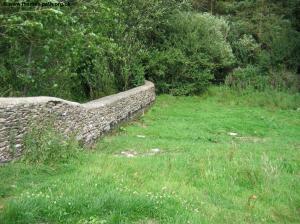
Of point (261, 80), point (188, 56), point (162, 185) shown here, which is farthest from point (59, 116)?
point (261, 80)

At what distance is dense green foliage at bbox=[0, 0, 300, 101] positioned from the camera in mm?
13906

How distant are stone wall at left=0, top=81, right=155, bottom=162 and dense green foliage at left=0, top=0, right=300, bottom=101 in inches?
76.3

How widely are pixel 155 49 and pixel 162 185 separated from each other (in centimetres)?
1837

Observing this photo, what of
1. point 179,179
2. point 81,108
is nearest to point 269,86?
point 81,108

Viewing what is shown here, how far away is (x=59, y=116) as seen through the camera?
10.7 m

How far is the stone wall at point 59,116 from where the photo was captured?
→ 8.80 meters

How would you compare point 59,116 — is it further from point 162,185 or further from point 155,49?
point 155,49

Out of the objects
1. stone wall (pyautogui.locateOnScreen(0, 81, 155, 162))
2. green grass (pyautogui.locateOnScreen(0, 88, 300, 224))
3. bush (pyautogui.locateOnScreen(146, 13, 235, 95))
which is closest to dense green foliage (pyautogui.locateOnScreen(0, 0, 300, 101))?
bush (pyautogui.locateOnScreen(146, 13, 235, 95))

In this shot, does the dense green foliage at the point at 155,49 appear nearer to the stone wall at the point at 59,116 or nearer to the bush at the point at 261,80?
the bush at the point at 261,80

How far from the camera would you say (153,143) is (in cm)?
1316

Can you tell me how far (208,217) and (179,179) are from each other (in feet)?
6.34

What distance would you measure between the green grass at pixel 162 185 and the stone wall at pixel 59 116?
1.89 ft

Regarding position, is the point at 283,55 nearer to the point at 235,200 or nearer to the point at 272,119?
the point at 272,119

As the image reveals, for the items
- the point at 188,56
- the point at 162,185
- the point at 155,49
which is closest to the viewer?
the point at 162,185
